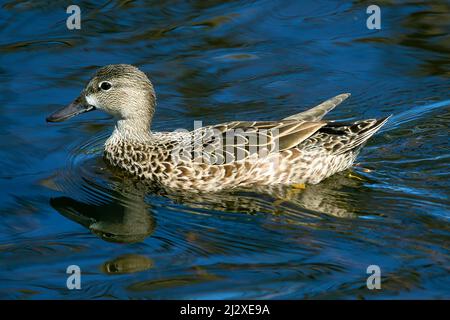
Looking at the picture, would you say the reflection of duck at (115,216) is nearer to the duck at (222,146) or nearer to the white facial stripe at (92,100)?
the duck at (222,146)

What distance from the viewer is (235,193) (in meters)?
9.16

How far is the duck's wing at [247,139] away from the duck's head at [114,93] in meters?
0.83

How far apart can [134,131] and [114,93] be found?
0.46m

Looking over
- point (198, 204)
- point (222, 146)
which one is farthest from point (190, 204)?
point (222, 146)

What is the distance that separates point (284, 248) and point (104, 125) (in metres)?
3.62

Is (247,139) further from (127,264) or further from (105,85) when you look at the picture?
(127,264)

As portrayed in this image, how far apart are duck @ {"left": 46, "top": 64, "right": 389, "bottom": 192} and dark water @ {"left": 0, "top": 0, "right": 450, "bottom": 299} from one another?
7.5 inches

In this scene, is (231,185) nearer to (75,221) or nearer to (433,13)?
(75,221)

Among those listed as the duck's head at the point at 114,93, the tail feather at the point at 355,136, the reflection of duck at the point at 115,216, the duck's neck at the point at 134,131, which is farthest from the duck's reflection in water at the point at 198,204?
the duck's head at the point at 114,93

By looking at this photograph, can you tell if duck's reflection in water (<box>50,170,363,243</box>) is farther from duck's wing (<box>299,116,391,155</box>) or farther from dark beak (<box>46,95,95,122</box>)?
dark beak (<box>46,95,95,122</box>)

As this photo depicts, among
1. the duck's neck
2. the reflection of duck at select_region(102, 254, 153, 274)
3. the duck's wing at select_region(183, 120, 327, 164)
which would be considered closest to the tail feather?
the duck's wing at select_region(183, 120, 327, 164)

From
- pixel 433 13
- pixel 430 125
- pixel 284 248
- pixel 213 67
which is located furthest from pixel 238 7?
pixel 284 248

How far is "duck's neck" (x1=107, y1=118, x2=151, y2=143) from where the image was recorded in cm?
975

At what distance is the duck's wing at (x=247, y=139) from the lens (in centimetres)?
912
